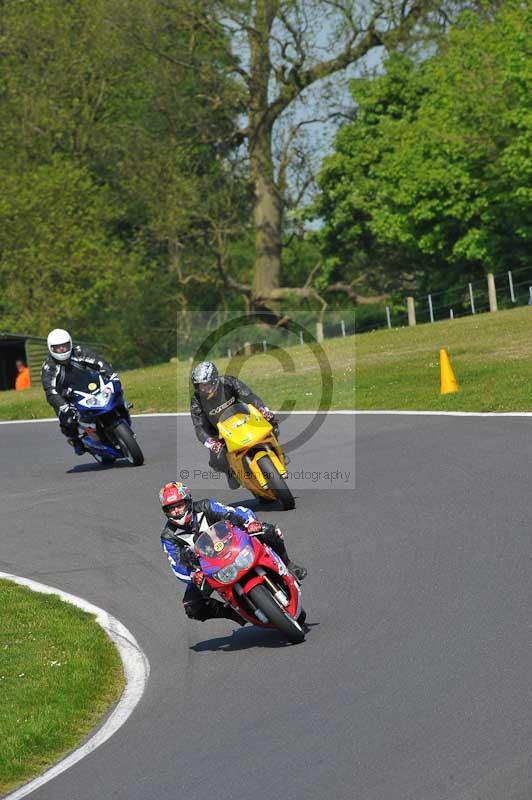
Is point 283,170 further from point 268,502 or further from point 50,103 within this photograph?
point 268,502

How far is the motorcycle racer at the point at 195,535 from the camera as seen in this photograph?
31.5ft

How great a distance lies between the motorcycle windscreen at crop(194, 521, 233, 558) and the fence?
34.4 meters

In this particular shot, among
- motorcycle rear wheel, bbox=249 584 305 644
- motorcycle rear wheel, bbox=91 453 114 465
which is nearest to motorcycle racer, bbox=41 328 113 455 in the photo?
motorcycle rear wheel, bbox=91 453 114 465

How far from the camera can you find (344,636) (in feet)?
30.3

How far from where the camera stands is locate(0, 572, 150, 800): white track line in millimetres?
7367

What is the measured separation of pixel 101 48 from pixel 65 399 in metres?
45.2

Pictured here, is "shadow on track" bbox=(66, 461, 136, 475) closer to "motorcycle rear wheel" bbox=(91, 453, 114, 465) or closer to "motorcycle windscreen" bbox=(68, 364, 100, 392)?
"motorcycle rear wheel" bbox=(91, 453, 114, 465)

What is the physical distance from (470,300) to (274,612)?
4154 cm

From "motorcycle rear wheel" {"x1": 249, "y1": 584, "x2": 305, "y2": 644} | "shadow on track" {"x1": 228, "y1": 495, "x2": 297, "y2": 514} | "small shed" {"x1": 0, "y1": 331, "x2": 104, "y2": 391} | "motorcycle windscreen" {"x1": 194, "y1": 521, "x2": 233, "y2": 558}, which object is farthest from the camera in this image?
"small shed" {"x1": 0, "y1": 331, "x2": 104, "y2": 391}

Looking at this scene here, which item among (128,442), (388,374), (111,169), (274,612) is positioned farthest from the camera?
(111,169)

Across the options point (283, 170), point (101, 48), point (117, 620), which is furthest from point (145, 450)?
point (101, 48)

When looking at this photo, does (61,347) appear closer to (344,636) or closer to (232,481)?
(232,481)

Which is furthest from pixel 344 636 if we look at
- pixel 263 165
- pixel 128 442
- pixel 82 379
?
pixel 263 165

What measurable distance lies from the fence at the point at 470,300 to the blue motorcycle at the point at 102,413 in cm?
2636
